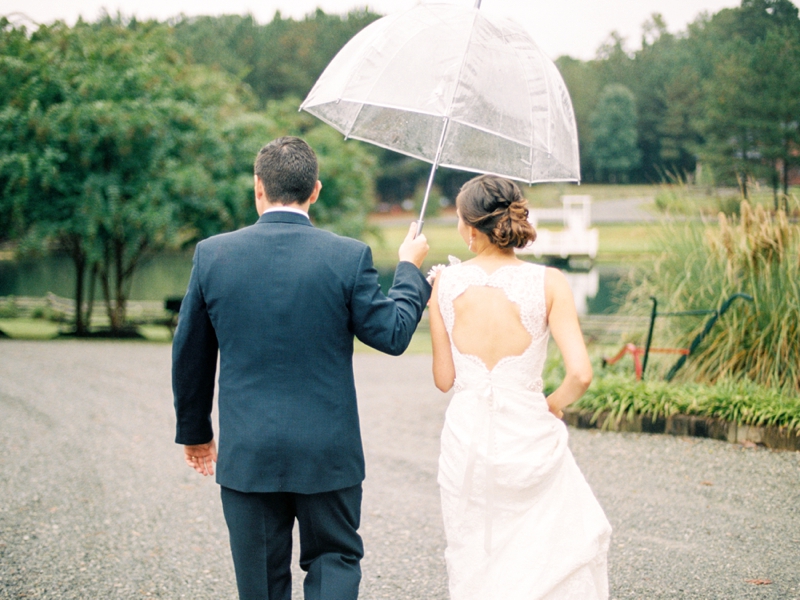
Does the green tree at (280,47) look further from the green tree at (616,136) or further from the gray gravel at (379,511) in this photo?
the gray gravel at (379,511)

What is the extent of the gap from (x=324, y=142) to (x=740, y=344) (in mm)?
18484

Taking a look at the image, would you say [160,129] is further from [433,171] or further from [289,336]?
[289,336]

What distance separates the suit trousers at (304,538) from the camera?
231 cm

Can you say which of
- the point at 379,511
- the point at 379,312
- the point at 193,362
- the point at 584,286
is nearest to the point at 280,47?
the point at 584,286

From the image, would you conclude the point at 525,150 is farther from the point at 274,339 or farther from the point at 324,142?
the point at 324,142

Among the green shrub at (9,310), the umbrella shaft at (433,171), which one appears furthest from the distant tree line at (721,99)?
the green shrub at (9,310)

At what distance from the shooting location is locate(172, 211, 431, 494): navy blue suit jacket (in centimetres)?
221

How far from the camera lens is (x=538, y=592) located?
2.39m

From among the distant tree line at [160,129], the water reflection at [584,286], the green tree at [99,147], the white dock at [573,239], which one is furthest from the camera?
the white dock at [573,239]

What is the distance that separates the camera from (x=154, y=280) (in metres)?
29.3

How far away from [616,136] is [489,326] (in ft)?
68.8

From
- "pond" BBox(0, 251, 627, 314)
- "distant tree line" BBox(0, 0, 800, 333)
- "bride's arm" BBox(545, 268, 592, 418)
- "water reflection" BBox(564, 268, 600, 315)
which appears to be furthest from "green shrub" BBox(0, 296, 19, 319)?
"bride's arm" BBox(545, 268, 592, 418)

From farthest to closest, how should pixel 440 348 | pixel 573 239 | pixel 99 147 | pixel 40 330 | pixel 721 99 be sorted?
pixel 573 239 → pixel 40 330 → pixel 99 147 → pixel 721 99 → pixel 440 348

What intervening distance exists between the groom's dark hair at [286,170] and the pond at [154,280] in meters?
19.9
